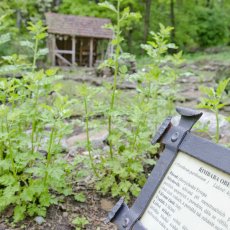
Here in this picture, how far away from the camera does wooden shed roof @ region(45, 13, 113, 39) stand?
16.4 meters

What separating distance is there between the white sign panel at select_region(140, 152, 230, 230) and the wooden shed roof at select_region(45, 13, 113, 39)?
1523cm

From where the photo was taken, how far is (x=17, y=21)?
1820cm

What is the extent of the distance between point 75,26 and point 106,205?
1462 cm

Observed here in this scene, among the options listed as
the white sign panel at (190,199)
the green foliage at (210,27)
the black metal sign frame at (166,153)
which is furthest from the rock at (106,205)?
the green foliage at (210,27)

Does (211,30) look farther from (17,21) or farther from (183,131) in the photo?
(183,131)

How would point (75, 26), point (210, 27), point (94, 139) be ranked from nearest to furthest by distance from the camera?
point (94, 139), point (75, 26), point (210, 27)

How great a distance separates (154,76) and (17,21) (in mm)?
16554

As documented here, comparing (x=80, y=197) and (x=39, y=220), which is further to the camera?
(x=80, y=197)

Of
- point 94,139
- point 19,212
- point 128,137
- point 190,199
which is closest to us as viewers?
point 190,199

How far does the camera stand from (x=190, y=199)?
1.68 meters

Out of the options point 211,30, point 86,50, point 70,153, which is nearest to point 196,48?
point 211,30

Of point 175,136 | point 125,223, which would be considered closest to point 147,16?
point 175,136

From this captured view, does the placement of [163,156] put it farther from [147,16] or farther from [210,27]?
[210,27]

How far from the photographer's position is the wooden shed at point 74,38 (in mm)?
16531
